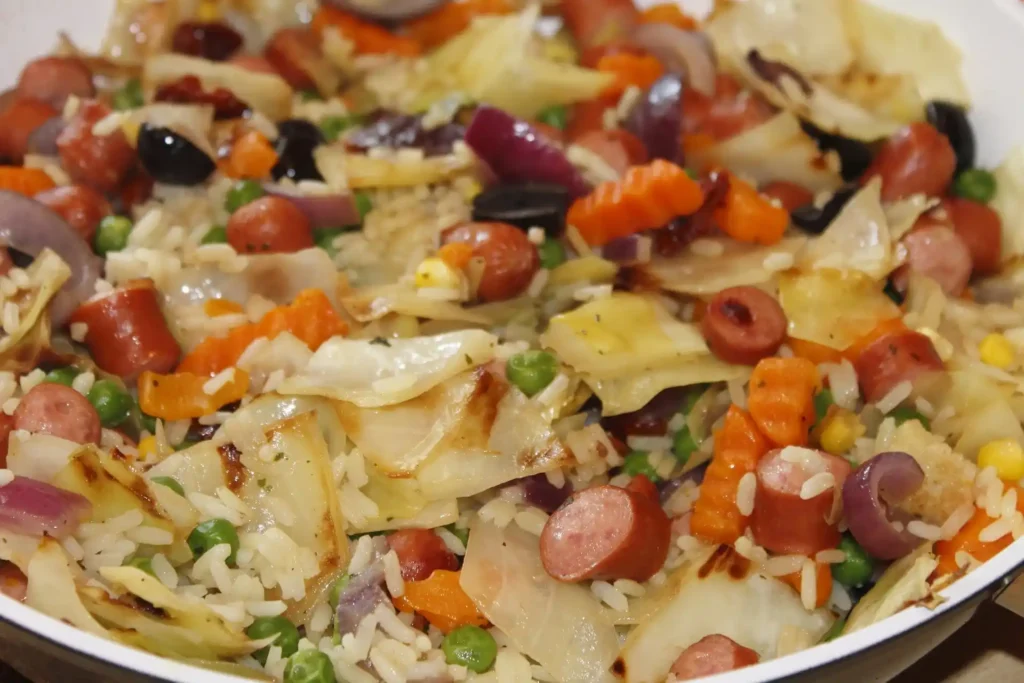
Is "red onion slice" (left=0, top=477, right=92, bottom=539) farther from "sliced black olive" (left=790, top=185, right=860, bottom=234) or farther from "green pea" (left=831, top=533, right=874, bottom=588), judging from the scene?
"sliced black olive" (left=790, top=185, right=860, bottom=234)

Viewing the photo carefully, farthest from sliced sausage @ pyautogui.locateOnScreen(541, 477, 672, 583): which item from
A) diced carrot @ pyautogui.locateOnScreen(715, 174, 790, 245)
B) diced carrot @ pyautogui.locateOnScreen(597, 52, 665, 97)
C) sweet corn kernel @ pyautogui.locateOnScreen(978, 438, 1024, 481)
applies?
diced carrot @ pyautogui.locateOnScreen(597, 52, 665, 97)

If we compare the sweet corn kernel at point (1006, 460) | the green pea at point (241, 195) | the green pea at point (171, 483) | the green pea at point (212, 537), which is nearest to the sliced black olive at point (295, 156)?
the green pea at point (241, 195)

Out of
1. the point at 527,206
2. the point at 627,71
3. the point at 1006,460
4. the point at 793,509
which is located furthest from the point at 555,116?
the point at 1006,460

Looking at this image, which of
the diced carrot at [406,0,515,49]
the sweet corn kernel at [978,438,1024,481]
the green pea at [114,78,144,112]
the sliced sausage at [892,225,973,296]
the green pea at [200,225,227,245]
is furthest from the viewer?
the diced carrot at [406,0,515,49]

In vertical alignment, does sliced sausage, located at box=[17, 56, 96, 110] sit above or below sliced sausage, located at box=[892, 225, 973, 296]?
above

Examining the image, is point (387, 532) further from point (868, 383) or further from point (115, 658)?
point (868, 383)
